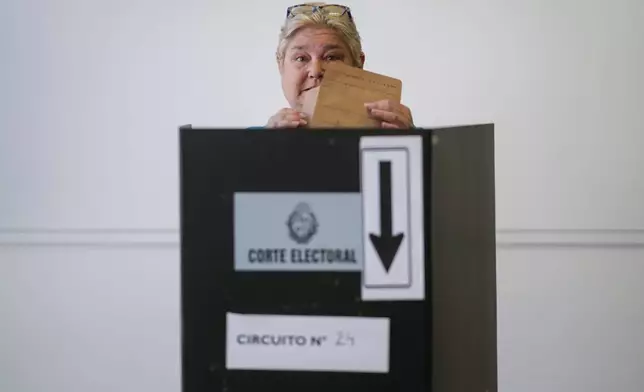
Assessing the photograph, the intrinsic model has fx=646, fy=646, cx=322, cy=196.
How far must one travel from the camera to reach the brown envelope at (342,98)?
765mm

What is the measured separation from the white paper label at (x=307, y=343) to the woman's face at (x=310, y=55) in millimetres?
498

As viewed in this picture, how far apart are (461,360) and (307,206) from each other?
265 mm

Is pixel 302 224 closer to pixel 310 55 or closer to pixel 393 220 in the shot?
pixel 393 220

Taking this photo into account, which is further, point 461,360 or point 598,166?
point 598,166

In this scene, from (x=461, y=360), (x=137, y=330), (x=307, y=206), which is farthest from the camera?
(x=137, y=330)

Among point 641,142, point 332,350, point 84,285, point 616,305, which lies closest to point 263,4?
point 84,285

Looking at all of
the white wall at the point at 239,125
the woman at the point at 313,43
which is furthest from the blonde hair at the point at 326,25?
the white wall at the point at 239,125

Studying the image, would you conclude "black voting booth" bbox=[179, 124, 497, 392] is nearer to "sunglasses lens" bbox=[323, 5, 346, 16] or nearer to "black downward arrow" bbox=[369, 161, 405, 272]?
"black downward arrow" bbox=[369, 161, 405, 272]

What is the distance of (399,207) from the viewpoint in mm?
578

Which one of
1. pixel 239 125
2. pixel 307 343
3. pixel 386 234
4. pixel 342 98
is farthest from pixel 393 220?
pixel 239 125

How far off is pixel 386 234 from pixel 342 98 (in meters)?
0.25

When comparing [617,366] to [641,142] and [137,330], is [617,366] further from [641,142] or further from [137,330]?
[137,330]

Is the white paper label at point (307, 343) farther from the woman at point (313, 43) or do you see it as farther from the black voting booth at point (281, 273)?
the woman at point (313, 43)

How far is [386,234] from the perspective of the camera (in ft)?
1.90
